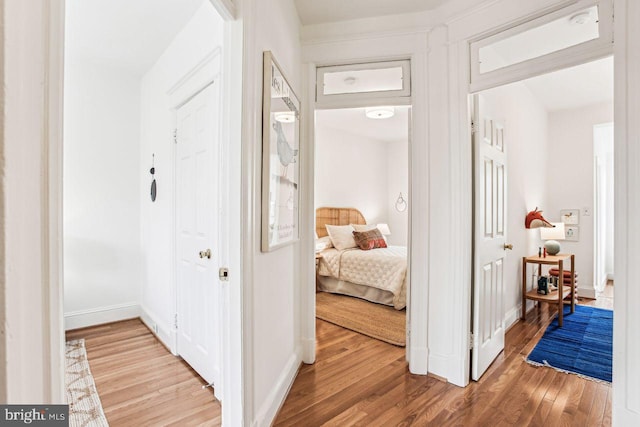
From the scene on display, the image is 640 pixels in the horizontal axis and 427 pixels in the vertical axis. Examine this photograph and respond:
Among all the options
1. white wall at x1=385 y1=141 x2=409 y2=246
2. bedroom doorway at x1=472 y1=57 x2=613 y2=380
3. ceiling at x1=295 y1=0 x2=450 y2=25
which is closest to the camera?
ceiling at x1=295 y1=0 x2=450 y2=25

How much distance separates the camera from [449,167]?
2.32 meters

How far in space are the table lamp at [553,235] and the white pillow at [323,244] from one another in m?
2.87

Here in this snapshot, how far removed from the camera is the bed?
13.3 ft

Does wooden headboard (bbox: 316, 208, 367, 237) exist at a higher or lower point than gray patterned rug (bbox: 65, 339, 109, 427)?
higher

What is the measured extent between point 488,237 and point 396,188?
4662mm

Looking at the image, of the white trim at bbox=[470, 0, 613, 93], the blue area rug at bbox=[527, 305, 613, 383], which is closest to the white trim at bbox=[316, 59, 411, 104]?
the white trim at bbox=[470, 0, 613, 93]

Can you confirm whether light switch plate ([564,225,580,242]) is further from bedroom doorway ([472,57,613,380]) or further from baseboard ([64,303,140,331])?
baseboard ([64,303,140,331])

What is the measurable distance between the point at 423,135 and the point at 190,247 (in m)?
1.92

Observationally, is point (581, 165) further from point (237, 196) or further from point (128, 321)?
point (128, 321)

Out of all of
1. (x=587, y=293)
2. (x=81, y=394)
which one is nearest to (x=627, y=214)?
(x=81, y=394)

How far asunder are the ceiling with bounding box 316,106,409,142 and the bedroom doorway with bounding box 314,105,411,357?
0.02 m

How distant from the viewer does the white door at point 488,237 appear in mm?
2326

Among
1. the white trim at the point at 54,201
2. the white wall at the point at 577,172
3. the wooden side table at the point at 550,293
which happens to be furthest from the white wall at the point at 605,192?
the white trim at the point at 54,201

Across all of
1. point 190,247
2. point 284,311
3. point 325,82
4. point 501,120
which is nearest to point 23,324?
point 284,311
